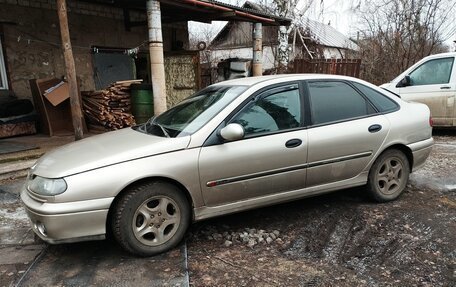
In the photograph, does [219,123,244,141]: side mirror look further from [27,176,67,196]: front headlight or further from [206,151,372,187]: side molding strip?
[27,176,67,196]: front headlight

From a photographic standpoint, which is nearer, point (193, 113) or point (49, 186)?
point (49, 186)

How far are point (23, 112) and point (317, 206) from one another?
6.97 meters

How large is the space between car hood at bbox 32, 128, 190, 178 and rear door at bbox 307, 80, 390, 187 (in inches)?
54.8

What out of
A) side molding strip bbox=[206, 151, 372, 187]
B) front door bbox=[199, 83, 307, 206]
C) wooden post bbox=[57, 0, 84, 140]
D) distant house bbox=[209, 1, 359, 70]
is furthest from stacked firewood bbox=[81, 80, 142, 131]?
distant house bbox=[209, 1, 359, 70]

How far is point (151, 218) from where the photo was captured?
3.26 m

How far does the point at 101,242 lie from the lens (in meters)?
3.62

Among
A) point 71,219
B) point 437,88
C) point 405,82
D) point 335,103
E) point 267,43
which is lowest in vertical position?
point 71,219

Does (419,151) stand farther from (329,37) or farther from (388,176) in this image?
(329,37)

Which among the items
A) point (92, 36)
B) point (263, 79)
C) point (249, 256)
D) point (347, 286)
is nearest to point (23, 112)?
point (92, 36)

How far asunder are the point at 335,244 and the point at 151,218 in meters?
1.72

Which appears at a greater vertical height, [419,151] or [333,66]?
[333,66]

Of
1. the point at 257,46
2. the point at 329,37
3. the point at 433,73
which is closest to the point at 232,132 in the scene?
the point at 433,73

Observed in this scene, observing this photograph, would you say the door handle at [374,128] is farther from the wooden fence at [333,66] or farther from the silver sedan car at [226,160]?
the wooden fence at [333,66]

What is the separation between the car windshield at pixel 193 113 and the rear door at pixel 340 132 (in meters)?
0.86
